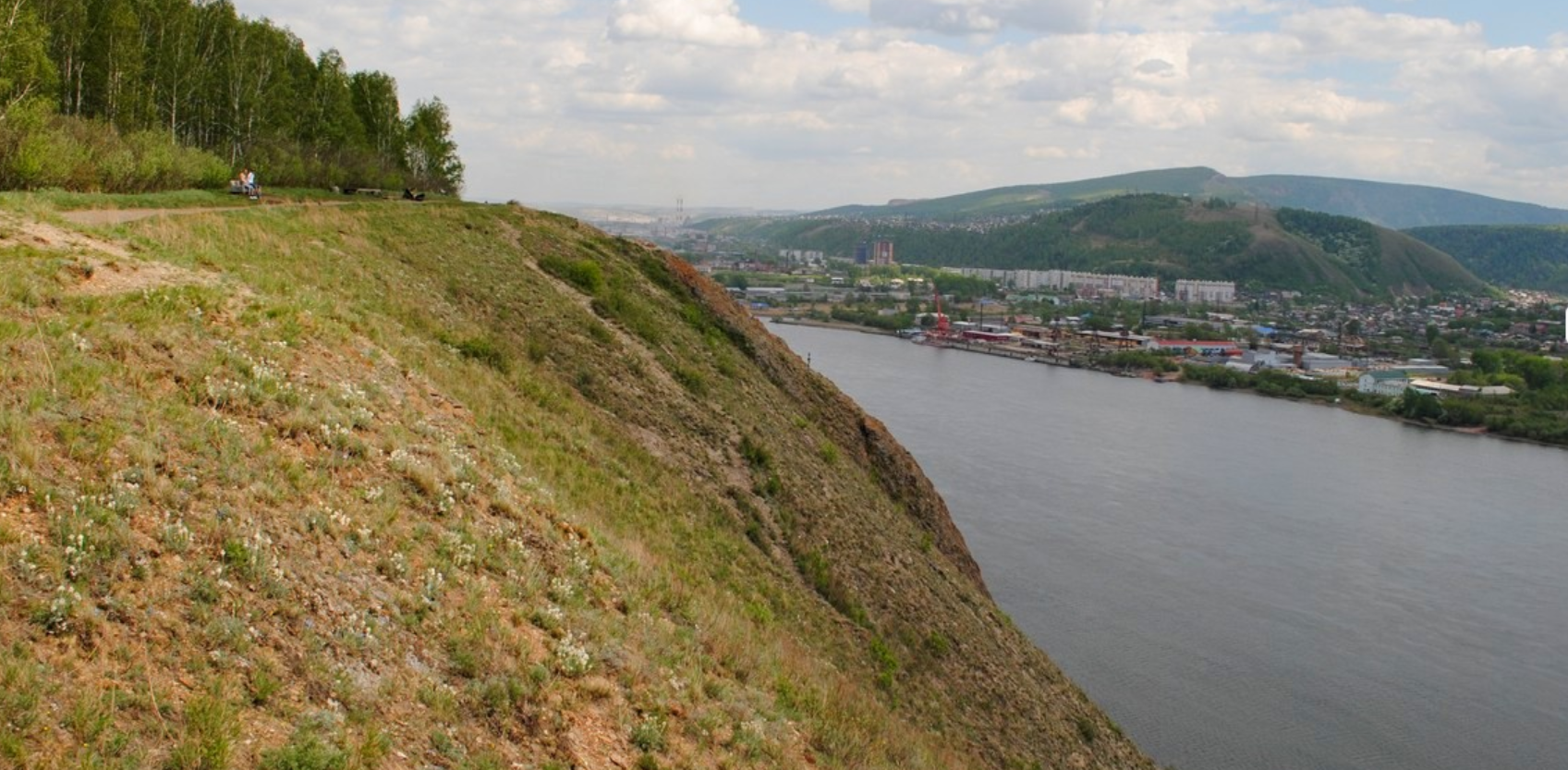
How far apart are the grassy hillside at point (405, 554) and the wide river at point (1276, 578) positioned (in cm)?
865

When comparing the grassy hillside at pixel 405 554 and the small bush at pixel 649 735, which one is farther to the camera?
the small bush at pixel 649 735

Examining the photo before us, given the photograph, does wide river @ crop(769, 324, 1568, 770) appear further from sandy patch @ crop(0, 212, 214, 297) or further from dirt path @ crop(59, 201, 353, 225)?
dirt path @ crop(59, 201, 353, 225)

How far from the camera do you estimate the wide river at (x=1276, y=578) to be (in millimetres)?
22188

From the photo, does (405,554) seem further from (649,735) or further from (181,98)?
(181,98)

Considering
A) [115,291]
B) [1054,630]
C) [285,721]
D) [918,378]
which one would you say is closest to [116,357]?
[115,291]

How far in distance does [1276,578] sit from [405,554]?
2922 cm

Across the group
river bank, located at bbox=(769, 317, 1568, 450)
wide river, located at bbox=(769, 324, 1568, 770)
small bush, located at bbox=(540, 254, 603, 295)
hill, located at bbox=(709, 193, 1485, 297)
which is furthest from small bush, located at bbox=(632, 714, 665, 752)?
hill, located at bbox=(709, 193, 1485, 297)

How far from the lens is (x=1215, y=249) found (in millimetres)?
158125

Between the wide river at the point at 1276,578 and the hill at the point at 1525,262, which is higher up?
the hill at the point at 1525,262

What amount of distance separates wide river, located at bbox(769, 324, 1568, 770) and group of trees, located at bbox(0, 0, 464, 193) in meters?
20.7

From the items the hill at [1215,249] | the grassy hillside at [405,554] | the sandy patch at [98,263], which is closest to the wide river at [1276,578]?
the grassy hillside at [405,554]

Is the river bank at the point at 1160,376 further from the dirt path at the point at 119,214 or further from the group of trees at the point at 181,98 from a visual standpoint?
the dirt path at the point at 119,214

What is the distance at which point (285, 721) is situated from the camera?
4871mm

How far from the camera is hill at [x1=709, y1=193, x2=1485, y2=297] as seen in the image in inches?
5989
